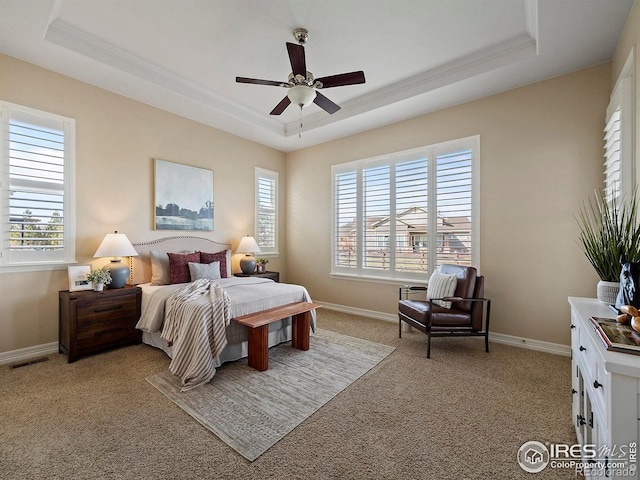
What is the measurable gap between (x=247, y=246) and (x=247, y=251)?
9cm

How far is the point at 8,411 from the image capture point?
222 cm

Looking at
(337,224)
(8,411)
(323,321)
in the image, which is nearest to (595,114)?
(337,224)

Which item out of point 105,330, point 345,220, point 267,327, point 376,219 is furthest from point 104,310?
point 376,219

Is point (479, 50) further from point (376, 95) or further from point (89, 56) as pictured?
point (89, 56)

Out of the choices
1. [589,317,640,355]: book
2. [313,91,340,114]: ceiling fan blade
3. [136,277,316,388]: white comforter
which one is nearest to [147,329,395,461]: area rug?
[136,277,316,388]: white comforter

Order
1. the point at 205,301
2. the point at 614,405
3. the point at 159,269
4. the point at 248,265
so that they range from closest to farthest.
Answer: the point at 614,405
the point at 205,301
the point at 159,269
the point at 248,265

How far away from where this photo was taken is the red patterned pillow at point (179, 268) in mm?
3971

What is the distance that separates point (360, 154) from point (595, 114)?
9.97ft

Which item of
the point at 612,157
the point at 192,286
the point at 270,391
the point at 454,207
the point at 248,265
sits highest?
the point at 612,157

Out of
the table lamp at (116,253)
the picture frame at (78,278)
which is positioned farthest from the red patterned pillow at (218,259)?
the picture frame at (78,278)

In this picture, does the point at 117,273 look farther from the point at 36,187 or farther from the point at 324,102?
the point at 324,102

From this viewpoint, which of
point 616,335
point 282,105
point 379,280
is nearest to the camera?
point 616,335

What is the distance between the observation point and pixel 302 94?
9.44ft

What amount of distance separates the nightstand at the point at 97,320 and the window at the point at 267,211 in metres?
2.58
